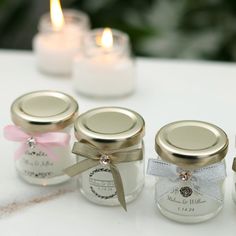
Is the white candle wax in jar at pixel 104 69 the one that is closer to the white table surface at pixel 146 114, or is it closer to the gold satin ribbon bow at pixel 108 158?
the white table surface at pixel 146 114

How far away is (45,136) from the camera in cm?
91

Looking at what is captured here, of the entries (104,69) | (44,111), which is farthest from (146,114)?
(44,111)

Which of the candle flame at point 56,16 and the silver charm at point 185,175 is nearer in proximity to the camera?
the silver charm at point 185,175

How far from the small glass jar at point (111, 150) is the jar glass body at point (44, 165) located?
3cm

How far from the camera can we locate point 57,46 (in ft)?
4.13

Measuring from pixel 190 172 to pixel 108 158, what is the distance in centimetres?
11

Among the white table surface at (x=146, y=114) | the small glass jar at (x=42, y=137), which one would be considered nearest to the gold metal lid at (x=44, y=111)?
the small glass jar at (x=42, y=137)

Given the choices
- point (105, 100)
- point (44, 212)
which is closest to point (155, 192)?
point (44, 212)

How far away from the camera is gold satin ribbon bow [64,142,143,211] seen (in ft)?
2.81

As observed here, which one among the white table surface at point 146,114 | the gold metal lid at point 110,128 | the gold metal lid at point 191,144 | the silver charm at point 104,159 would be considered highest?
the gold metal lid at point 110,128

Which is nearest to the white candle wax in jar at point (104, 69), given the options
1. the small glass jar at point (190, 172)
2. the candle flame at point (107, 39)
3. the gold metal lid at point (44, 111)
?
the candle flame at point (107, 39)

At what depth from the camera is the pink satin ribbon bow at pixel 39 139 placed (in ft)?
2.96

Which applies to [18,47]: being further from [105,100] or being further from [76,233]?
[76,233]

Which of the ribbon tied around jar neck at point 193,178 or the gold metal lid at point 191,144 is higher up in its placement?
the gold metal lid at point 191,144
